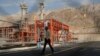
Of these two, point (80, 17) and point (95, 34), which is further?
point (80, 17)

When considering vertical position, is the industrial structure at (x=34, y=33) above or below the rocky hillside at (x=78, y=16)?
below

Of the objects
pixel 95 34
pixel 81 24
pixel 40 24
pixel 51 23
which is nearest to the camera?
pixel 51 23

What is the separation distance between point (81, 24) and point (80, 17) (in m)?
9.53

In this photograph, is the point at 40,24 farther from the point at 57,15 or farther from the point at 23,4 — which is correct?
the point at 57,15

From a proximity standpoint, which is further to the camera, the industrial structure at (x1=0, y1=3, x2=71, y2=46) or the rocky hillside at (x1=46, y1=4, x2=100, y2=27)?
the rocky hillside at (x1=46, y1=4, x2=100, y2=27)

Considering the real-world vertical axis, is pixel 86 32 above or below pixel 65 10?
below

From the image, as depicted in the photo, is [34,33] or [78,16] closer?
[34,33]

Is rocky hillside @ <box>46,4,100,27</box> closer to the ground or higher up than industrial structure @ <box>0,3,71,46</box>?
higher up

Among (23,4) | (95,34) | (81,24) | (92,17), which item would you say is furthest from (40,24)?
(92,17)

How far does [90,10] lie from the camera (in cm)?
18675

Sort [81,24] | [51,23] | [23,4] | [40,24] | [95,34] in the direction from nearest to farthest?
[51,23], [40,24], [23,4], [95,34], [81,24]

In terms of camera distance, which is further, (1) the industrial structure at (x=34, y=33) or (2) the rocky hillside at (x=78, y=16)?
(2) the rocky hillside at (x=78, y=16)

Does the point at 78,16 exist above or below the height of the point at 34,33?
above

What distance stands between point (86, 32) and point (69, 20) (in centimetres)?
3775
